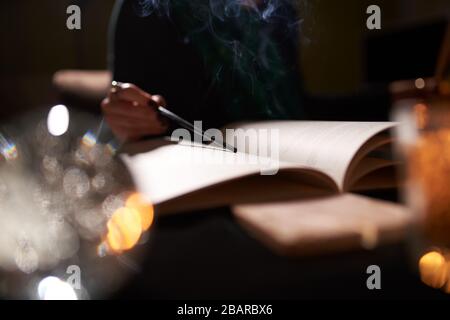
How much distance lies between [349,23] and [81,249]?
7.38ft

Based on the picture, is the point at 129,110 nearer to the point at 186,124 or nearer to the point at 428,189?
the point at 186,124

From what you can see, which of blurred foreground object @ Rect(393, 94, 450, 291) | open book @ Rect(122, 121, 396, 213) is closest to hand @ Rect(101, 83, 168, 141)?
open book @ Rect(122, 121, 396, 213)

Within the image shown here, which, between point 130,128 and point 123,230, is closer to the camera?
point 123,230

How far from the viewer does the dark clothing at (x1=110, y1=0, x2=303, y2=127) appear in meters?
0.68

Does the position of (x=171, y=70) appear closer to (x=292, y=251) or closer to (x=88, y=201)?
(x=88, y=201)

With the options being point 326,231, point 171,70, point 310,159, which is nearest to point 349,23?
point 171,70

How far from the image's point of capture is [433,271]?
0.29 m

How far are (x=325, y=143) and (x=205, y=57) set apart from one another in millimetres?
431

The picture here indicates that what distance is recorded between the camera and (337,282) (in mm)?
267

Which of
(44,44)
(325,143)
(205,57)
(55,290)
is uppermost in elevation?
(44,44)

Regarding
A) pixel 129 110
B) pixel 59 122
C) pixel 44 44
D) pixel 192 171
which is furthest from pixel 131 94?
pixel 44 44

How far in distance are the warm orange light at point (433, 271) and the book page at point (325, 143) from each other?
96mm

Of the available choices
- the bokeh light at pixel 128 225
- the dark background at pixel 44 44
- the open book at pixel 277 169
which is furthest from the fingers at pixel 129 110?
the dark background at pixel 44 44
